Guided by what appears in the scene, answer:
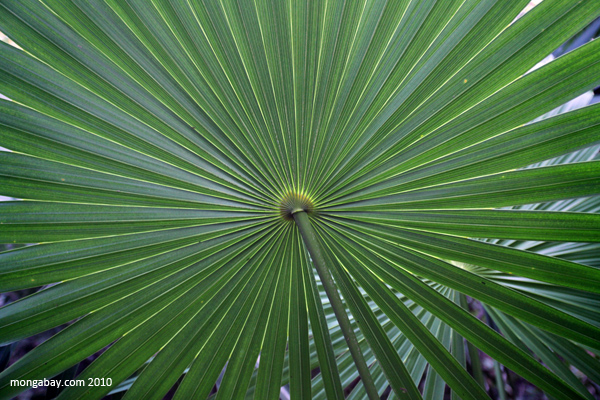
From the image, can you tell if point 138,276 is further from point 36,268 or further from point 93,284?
point 36,268

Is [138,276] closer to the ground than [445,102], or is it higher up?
closer to the ground

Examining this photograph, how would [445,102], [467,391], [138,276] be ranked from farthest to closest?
[138,276] → [467,391] → [445,102]

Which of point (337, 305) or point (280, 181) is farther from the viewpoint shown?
point (280, 181)

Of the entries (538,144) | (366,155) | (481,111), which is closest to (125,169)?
(366,155)

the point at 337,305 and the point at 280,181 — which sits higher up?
the point at 280,181
